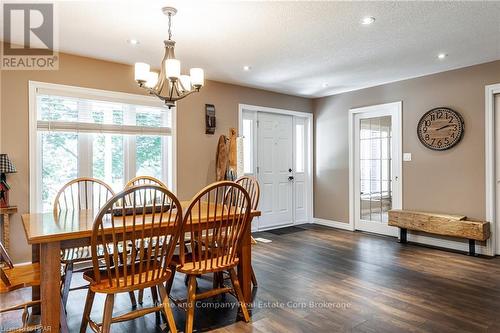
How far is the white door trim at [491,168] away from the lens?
389 cm

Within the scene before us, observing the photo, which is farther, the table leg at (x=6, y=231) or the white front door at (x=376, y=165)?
the white front door at (x=376, y=165)

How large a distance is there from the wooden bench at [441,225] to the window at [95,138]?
322 cm

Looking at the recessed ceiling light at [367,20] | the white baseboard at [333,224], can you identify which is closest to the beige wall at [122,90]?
the white baseboard at [333,224]

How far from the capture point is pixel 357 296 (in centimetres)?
277

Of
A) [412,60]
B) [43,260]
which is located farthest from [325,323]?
[412,60]

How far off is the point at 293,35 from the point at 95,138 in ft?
8.43

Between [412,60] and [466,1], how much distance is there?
1445 millimetres

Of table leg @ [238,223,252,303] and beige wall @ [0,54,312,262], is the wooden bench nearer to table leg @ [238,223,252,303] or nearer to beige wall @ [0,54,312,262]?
beige wall @ [0,54,312,262]

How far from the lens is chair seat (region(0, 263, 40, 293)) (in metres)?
1.83

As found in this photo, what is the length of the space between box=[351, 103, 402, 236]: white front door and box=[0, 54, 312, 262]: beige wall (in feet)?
4.35

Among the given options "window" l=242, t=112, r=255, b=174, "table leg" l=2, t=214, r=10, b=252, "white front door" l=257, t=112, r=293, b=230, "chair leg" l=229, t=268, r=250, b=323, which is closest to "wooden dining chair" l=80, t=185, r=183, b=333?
"chair leg" l=229, t=268, r=250, b=323

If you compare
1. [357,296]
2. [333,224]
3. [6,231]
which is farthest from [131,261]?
[333,224]

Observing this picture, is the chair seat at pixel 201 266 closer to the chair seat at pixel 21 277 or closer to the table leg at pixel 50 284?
the table leg at pixel 50 284

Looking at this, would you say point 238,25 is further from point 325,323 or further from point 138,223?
point 325,323
